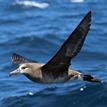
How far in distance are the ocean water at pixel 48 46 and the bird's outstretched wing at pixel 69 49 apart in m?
1.87

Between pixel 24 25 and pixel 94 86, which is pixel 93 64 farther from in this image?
pixel 24 25

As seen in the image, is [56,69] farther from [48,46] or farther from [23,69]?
[48,46]

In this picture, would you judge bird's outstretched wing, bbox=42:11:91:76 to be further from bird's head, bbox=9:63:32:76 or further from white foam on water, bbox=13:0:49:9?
white foam on water, bbox=13:0:49:9

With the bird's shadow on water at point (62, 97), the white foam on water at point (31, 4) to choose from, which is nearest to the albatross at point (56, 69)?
the bird's shadow on water at point (62, 97)

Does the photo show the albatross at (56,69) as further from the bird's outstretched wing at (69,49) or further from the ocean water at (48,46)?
the ocean water at (48,46)

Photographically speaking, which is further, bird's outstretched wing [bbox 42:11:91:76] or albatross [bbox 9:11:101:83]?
albatross [bbox 9:11:101:83]

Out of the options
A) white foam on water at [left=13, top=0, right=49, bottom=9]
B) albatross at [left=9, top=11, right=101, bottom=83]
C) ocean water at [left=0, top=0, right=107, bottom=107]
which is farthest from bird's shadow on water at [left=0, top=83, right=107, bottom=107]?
white foam on water at [left=13, top=0, right=49, bottom=9]

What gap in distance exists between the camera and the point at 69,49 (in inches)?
433

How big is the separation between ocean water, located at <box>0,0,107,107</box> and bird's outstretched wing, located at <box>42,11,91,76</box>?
1.87 metres

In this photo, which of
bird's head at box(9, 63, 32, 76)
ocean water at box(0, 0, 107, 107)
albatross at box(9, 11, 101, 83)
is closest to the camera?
albatross at box(9, 11, 101, 83)

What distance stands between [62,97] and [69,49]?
281cm

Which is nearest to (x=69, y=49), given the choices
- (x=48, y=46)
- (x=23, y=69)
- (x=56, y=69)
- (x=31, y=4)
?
(x=56, y=69)

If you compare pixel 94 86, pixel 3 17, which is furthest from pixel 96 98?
pixel 3 17

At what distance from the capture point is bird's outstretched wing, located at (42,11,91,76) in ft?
35.2
